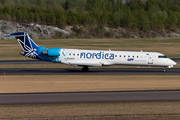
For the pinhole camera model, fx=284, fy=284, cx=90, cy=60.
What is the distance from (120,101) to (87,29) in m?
101

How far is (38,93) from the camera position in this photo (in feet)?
74.5

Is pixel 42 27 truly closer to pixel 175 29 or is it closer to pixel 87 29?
pixel 87 29

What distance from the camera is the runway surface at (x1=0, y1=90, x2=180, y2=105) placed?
19.9 metres

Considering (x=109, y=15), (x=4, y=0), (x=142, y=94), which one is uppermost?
(x=4, y=0)

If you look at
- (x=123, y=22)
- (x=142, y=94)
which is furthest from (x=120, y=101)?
(x=123, y=22)

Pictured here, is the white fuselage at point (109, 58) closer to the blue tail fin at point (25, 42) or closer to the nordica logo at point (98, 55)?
the nordica logo at point (98, 55)

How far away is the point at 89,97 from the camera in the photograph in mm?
21250

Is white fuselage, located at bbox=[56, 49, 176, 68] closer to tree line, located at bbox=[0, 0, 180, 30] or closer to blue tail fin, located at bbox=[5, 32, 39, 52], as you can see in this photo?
blue tail fin, located at bbox=[5, 32, 39, 52]

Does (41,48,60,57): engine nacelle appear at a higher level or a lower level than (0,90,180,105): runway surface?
higher

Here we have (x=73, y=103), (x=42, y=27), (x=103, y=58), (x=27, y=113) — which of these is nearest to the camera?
(x=27, y=113)

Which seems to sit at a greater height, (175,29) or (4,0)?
(4,0)

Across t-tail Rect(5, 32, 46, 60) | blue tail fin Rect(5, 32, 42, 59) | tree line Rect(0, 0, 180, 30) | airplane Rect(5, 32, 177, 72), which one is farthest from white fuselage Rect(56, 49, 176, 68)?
tree line Rect(0, 0, 180, 30)

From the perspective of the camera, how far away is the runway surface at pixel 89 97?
65.2ft

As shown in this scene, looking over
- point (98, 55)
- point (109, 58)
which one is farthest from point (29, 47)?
point (109, 58)
